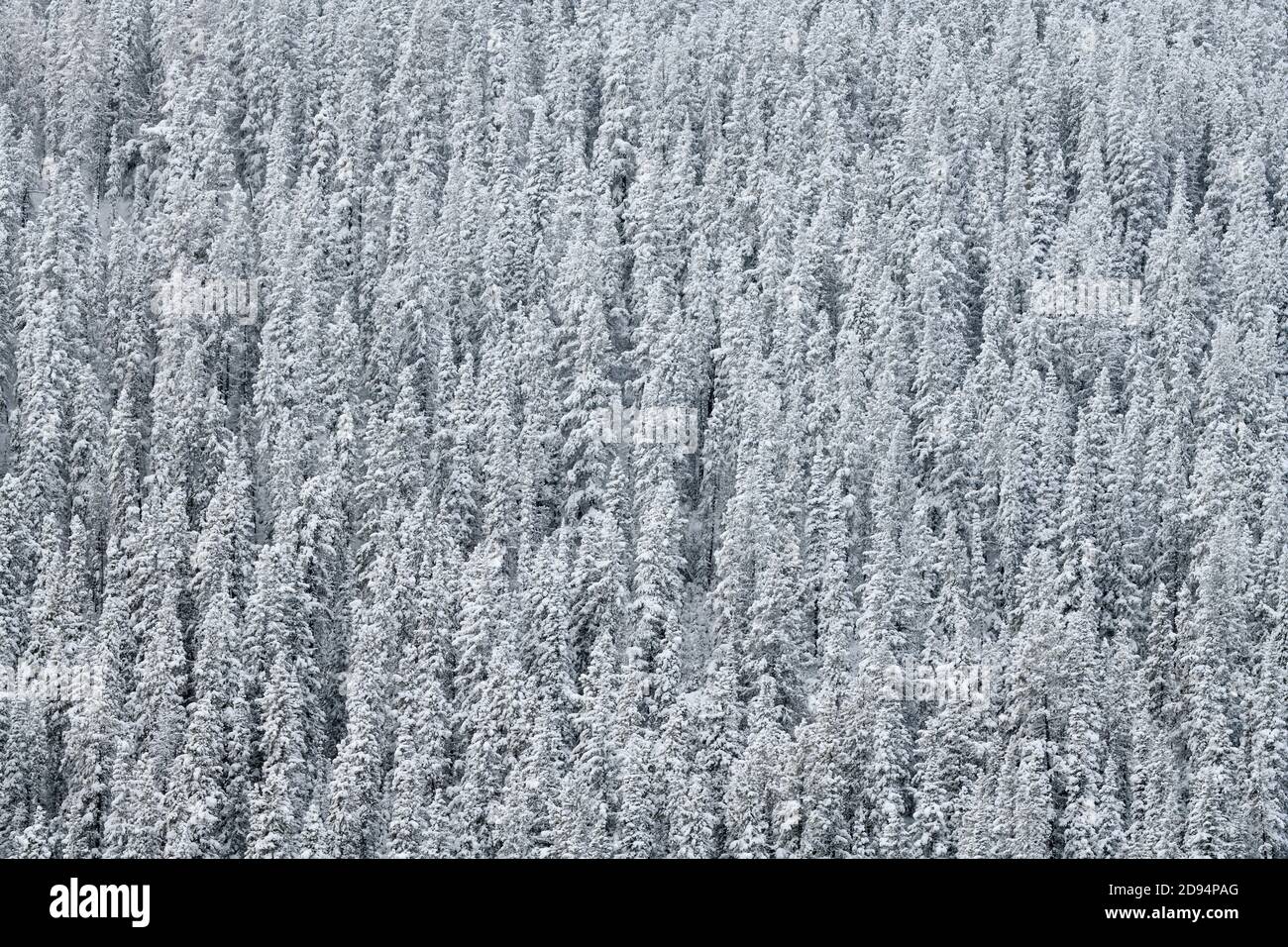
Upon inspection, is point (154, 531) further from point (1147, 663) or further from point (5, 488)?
point (1147, 663)

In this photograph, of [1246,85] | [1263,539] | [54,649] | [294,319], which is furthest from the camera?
[1246,85]

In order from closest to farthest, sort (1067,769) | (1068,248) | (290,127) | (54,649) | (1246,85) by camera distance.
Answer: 1. (1067,769)
2. (54,649)
3. (1068,248)
4. (290,127)
5. (1246,85)

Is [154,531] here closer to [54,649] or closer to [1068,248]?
[54,649]

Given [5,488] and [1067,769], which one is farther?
[5,488]

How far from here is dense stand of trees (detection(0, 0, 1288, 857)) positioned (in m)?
79.4

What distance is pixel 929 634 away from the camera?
8512cm

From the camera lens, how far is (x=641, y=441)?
9769cm

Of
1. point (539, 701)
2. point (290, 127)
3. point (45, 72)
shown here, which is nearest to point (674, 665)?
point (539, 701)

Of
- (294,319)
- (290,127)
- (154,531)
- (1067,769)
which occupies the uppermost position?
(290,127)

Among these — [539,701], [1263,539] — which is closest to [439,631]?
[539,701]

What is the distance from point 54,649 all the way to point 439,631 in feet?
50.8

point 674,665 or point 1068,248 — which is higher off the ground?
point 1068,248

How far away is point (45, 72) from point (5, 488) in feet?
129

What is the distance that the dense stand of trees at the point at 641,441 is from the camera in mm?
79438
